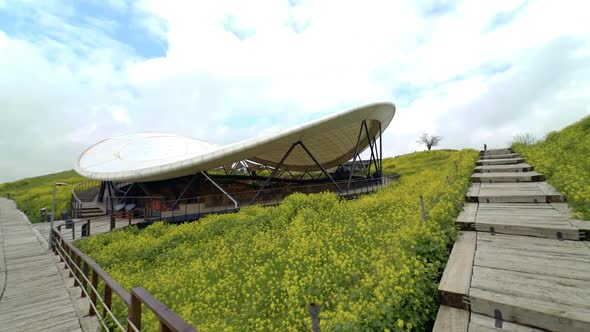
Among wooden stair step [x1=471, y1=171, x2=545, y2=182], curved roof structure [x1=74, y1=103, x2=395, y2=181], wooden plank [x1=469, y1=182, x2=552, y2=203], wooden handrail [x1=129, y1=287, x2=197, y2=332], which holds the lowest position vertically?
wooden handrail [x1=129, y1=287, x2=197, y2=332]

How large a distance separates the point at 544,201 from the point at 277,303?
546 centimetres

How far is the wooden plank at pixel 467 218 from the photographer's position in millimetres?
3955

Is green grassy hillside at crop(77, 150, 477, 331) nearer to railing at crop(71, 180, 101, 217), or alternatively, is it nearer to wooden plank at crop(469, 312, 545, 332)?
wooden plank at crop(469, 312, 545, 332)

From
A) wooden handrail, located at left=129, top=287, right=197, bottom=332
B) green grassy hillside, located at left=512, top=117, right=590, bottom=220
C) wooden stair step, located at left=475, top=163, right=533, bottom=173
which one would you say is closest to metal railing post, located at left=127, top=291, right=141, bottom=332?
wooden handrail, located at left=129, top=287, right=197, bottom=332

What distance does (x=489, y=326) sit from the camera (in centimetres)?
201

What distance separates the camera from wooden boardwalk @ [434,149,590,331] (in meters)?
1.98

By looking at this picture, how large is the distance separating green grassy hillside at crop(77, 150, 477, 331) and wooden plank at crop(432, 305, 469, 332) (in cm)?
34

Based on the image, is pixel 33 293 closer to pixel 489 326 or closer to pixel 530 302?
pixel 489 326

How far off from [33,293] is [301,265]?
587cm

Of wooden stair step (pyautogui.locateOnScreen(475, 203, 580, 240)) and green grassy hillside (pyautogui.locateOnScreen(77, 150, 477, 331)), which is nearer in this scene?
green grassy hillside (pyautogui.locateOnScreen(77, 150, 477, 331))

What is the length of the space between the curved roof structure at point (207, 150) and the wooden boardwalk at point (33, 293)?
258 inches

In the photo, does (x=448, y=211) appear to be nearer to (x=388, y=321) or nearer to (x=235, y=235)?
(x=388, y=321)

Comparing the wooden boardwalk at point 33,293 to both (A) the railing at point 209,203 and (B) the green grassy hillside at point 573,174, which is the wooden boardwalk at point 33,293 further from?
(B) the green grassy hillside at point 573,174

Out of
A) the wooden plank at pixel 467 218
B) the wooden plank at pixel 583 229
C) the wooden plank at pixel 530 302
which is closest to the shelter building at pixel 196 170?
the wooden plank at pixel 467 218
